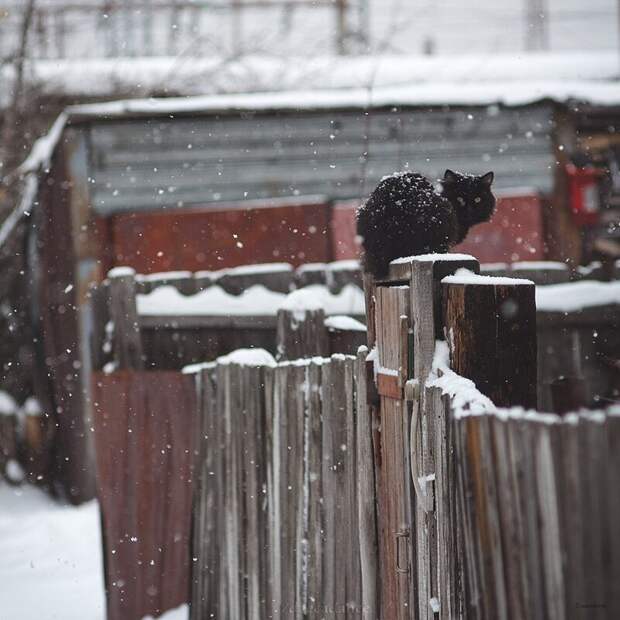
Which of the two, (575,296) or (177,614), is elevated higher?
(575,296)

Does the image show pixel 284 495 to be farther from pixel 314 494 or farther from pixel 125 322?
pixel 125 322

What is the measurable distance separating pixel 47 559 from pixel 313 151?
4540mm

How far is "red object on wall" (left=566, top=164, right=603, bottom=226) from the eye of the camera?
8.74 m

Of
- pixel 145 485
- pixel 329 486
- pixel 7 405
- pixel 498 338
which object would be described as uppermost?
pixel 498 338

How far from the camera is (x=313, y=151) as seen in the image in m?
8.87

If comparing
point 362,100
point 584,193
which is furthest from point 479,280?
point 584,193

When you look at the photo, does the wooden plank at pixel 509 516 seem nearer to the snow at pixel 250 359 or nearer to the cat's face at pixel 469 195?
the cat's face at pixel 469 195

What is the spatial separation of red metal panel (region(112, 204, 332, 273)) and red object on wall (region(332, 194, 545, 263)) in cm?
16

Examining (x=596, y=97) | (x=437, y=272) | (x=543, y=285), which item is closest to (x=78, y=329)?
(x=543, y=285)

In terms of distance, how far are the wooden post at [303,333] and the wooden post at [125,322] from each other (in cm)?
109

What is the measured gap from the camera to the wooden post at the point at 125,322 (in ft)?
15.7

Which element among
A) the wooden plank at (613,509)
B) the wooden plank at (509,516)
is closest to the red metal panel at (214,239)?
the wooden plank at (509,516)

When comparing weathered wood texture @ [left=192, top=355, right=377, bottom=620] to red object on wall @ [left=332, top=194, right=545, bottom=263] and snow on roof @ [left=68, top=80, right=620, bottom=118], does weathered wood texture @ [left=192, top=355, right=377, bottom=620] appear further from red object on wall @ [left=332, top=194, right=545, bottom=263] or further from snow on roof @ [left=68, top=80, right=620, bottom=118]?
snow on roof @ [left=68, top=80, right=620, bottom=118]

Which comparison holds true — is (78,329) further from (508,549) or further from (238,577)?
(508,549)
